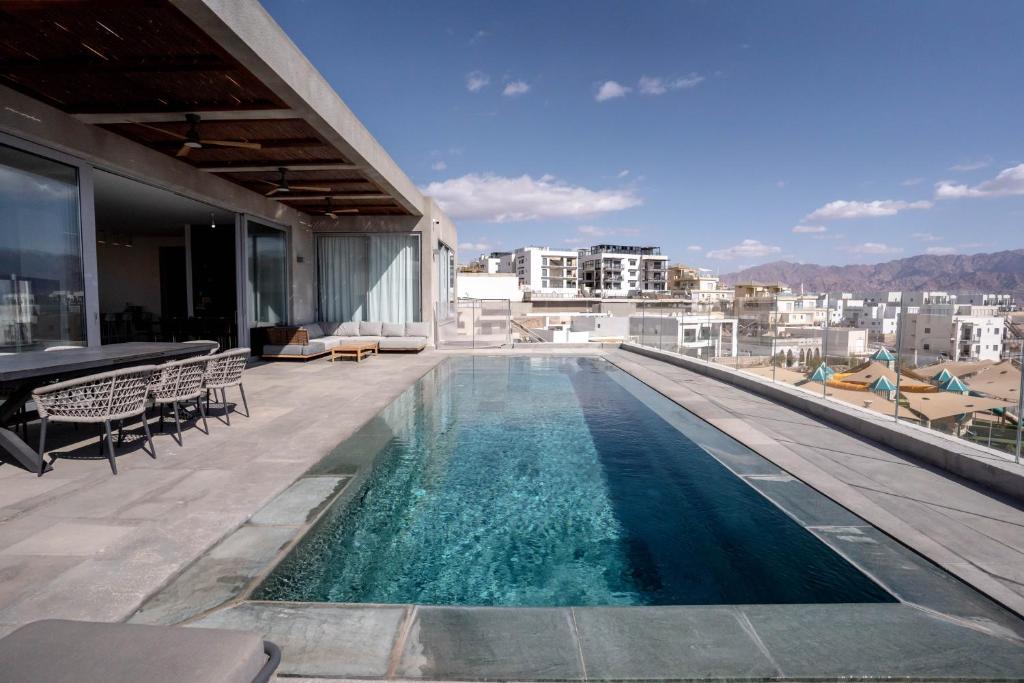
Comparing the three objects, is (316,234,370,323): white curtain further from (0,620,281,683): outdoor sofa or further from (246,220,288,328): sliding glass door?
(0,620,281,683): outdoor sofa

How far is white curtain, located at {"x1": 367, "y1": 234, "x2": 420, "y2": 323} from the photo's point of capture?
12.9 metres

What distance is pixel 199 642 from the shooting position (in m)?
1.17

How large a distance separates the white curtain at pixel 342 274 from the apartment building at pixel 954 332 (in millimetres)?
11403

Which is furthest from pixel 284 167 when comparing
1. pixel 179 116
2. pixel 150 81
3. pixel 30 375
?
pixel 30 375

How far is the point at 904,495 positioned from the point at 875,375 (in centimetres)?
249

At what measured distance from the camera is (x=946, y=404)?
4602mm

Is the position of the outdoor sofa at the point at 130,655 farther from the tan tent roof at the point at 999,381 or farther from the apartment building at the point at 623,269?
the apartment building at the point at 623,269

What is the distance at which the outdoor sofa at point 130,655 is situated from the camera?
104 cm

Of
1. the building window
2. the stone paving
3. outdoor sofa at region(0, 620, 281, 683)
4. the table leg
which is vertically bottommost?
the stone paving

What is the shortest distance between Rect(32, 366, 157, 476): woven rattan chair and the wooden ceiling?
2.70 metres

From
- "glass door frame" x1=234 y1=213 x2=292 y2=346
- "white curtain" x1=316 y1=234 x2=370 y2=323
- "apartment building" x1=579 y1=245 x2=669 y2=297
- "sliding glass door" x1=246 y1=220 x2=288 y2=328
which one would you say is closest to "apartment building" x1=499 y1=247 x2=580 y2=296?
"apartment building" x1=579 y1=245 x2=669 y2=297

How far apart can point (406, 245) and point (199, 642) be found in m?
12.3

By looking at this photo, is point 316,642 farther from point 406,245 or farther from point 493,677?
point 406,245

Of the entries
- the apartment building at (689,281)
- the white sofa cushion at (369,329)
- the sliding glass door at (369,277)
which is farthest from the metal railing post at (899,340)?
the apartment building at (689,281)
